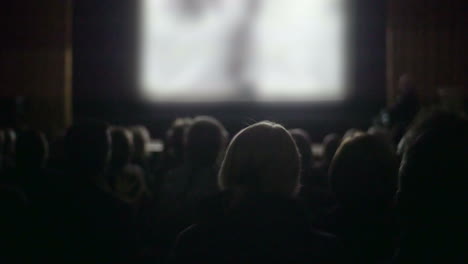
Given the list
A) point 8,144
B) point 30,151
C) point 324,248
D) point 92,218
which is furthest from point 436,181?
point 8,144

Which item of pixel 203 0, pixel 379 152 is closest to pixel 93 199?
pixel 379 152

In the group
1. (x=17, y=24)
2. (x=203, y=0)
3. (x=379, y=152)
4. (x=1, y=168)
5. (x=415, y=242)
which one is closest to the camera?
(x=415, y=242)

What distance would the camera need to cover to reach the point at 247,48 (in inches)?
→ 344

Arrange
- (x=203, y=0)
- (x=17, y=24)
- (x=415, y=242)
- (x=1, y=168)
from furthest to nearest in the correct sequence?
(x=17, y=24), (x=203, y=0), (x=1, y=168), (x=415, y=242)

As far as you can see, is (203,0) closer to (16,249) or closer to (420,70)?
(420,70)

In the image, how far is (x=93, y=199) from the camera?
2.12 metres

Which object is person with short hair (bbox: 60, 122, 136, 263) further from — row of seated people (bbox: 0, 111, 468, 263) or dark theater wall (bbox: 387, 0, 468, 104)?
Answer: dark theater wall (bbox: 387, 0, 468, 104)

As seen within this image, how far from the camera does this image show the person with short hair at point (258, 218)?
1.54 m

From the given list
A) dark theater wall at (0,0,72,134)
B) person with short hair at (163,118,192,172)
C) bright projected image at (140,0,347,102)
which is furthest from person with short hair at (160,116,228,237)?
dark theater wall at (0,0,72,134)

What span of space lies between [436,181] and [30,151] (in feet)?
6.59

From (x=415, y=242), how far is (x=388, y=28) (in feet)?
25.3

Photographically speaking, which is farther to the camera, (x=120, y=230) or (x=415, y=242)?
(x=120, y=230)

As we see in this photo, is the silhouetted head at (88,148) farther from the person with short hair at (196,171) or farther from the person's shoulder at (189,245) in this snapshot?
the person's shoulder at (189,245)

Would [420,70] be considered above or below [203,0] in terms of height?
below
